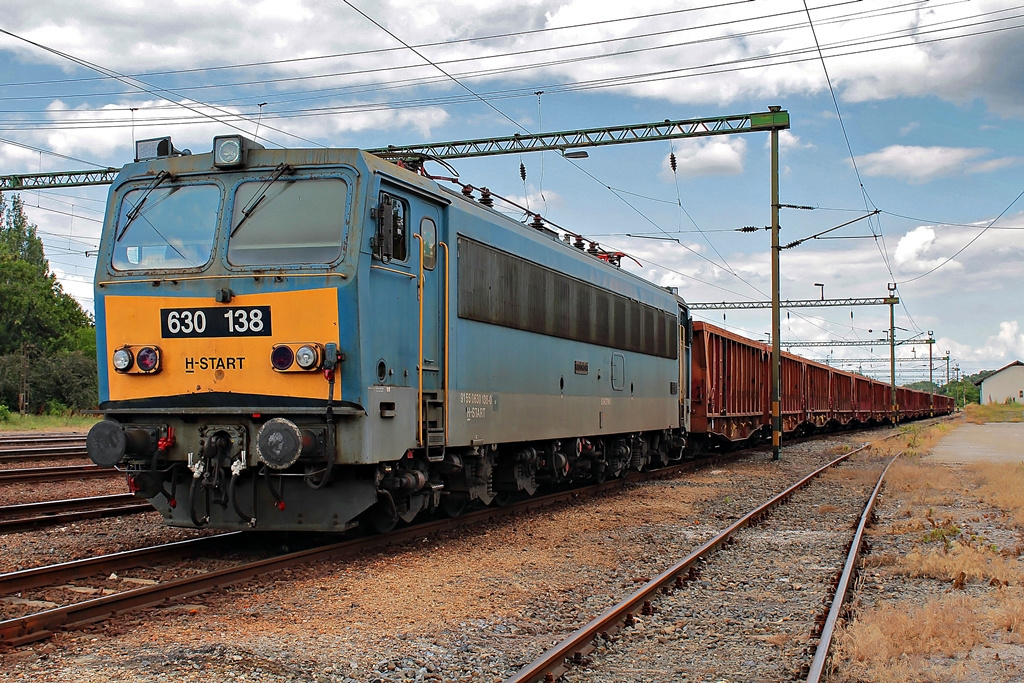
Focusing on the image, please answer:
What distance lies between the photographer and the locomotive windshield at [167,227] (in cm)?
848

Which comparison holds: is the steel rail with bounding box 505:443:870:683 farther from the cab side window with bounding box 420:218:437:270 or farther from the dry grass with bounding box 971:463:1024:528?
the dry grass with bounding box 971:463:1024:528

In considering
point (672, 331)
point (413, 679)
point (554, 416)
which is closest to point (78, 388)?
point (672, 331)

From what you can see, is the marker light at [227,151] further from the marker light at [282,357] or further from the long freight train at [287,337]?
the marker light at [282,357]

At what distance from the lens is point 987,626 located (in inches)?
263

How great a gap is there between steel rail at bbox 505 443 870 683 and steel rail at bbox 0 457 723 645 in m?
2.74

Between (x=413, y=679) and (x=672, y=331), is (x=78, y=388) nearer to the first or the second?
(x=672, y=331)

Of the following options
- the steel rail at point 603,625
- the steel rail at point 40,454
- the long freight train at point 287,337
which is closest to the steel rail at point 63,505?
the long freight train at point 287,337

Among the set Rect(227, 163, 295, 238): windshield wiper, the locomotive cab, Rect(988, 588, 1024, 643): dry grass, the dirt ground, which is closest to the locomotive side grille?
the locomotive cab

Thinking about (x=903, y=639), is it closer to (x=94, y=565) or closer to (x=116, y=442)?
(x=94, y=565)

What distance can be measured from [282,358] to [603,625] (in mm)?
3474

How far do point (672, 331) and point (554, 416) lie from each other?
23.8 feet

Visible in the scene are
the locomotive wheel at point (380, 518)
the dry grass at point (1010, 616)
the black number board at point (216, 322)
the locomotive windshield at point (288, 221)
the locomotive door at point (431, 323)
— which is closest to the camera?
the dry grass at point (1010, 616)

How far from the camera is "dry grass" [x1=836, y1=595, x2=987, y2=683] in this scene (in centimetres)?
557

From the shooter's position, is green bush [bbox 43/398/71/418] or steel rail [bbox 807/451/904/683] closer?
steel rail [bbox 807/451/904/683]
